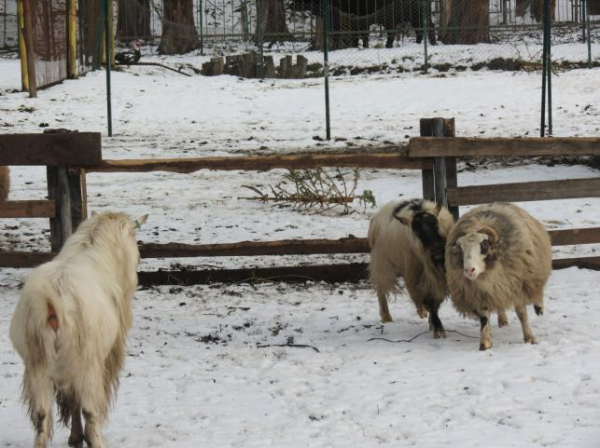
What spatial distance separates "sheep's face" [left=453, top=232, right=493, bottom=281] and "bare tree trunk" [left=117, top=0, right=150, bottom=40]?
70.6 feet

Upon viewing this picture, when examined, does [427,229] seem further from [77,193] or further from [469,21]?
[469,21]

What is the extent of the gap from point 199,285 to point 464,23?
17695 mm

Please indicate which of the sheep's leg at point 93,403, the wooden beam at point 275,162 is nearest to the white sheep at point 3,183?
the wooden beam at point 275,162

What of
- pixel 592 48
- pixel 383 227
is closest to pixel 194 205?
pixel 383 227

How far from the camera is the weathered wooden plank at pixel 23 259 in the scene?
9.01m

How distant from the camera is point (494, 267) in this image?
7.41 meters

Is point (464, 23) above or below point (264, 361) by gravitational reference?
above

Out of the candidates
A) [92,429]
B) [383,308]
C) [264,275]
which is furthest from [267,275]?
[92,429]

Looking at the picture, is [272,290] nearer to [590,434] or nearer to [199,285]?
[199,285]

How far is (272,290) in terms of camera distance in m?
9.24

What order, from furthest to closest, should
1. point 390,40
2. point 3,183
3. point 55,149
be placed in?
point 390,40 < point 3,183 < point 55,149

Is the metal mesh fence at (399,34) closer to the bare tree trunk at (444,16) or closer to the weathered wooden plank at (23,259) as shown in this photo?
the bare tree trunk at (444,16)

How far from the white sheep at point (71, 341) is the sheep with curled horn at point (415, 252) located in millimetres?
2821

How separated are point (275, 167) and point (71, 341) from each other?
4248 millimetres
